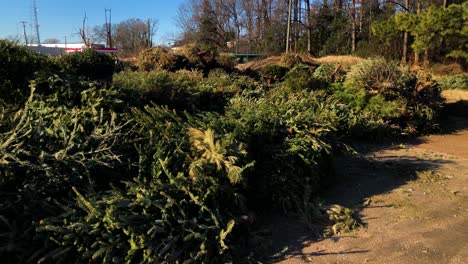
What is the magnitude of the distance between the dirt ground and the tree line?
11521 millimetres

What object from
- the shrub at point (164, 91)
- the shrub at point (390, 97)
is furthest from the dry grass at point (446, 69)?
the shrub at point (164, 91)

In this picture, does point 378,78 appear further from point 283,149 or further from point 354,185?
point 283,149

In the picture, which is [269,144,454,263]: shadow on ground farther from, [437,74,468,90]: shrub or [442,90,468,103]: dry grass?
[437,74,468,90]: shrub

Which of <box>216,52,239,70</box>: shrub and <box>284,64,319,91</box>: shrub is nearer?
<box>284,64,319,91</box>: shrub

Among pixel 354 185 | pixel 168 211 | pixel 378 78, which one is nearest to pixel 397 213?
pixel 354 185

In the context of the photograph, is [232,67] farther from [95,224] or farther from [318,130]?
[95,224]

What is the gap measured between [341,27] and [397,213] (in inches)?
1312

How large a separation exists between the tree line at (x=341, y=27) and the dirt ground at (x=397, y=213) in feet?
37.8

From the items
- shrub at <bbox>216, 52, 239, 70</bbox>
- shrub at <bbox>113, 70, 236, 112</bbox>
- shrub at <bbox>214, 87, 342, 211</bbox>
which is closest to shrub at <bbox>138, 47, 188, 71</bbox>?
shrub at <bbox>216, 52, 239, 70</bbox>

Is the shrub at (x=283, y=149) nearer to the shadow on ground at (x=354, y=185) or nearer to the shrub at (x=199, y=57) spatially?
the shadow on ground at (x=354, y=185)

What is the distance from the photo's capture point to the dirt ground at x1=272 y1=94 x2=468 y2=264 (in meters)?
3.50

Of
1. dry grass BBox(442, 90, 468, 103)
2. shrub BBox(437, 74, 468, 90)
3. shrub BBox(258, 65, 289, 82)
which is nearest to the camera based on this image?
dry grass BBox(442, 90, 468, 103)

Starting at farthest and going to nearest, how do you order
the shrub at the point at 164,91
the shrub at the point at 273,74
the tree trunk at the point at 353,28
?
the tree trunk at the point at 353,28 → the shrub at the point at 273,74 → the shrub at the point at 164,91

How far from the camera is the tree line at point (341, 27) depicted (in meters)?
17.4
